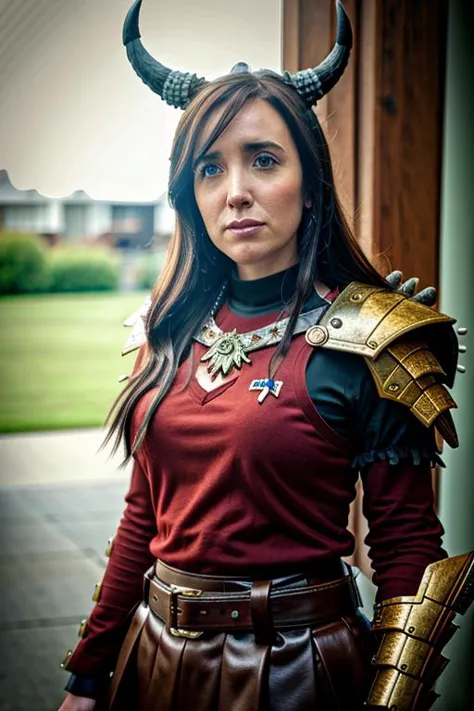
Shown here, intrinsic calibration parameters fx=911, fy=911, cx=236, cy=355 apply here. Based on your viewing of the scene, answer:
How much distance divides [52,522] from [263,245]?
4.51 metres

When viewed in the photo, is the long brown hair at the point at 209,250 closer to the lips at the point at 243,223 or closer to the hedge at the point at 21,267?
the lips at the point at 243,223

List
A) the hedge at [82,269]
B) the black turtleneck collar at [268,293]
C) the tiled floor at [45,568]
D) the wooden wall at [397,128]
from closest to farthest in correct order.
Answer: the black turtleneck collar at [268,293] → the wooden wall at [397,128] → the tiled floor at [45,568] → the hedge at [82,269]

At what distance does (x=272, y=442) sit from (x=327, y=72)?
684 mm

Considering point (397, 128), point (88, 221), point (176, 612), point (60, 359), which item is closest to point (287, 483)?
point (176, 612)

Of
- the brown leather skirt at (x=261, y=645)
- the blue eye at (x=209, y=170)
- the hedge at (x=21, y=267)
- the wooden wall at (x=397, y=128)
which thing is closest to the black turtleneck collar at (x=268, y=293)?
the blue eye at (x=209, y=170)

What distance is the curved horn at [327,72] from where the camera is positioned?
1661 mm

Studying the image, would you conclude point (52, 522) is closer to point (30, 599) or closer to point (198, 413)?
point (30, 599)

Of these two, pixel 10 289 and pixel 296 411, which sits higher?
pixel 296 411

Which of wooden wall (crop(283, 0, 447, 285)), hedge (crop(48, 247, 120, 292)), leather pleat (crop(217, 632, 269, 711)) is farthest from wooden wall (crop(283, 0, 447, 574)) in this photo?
hedge (crop(48, 247, 120, 292))

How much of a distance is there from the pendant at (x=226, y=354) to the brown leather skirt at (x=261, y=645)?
38 centimetres

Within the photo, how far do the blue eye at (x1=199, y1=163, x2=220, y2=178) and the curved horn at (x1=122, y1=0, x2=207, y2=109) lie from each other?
0.43 feet

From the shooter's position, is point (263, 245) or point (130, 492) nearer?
point (263, 245)

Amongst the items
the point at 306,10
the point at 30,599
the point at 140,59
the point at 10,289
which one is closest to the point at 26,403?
the point at 10,289

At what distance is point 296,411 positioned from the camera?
1.56 metres
